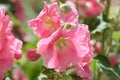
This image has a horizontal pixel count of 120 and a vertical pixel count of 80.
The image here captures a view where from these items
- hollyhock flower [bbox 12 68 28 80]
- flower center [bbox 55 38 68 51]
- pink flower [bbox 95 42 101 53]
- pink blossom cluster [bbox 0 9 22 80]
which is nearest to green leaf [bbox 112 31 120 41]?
pink flower [bbox 95 42 101 53]

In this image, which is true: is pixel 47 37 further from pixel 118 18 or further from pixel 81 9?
pixel 81 9

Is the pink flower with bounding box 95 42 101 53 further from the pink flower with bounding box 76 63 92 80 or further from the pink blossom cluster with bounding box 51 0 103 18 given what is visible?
the pink flower with bounding box 76 63 92 80

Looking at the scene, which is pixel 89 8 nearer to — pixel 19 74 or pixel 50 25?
pixel 19 74

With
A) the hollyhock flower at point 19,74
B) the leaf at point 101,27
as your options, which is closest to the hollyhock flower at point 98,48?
the leaf at point 101,27

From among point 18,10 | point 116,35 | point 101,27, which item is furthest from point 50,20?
point 18,10

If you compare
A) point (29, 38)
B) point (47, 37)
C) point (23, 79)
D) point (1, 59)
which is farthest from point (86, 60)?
point (29, 38)
